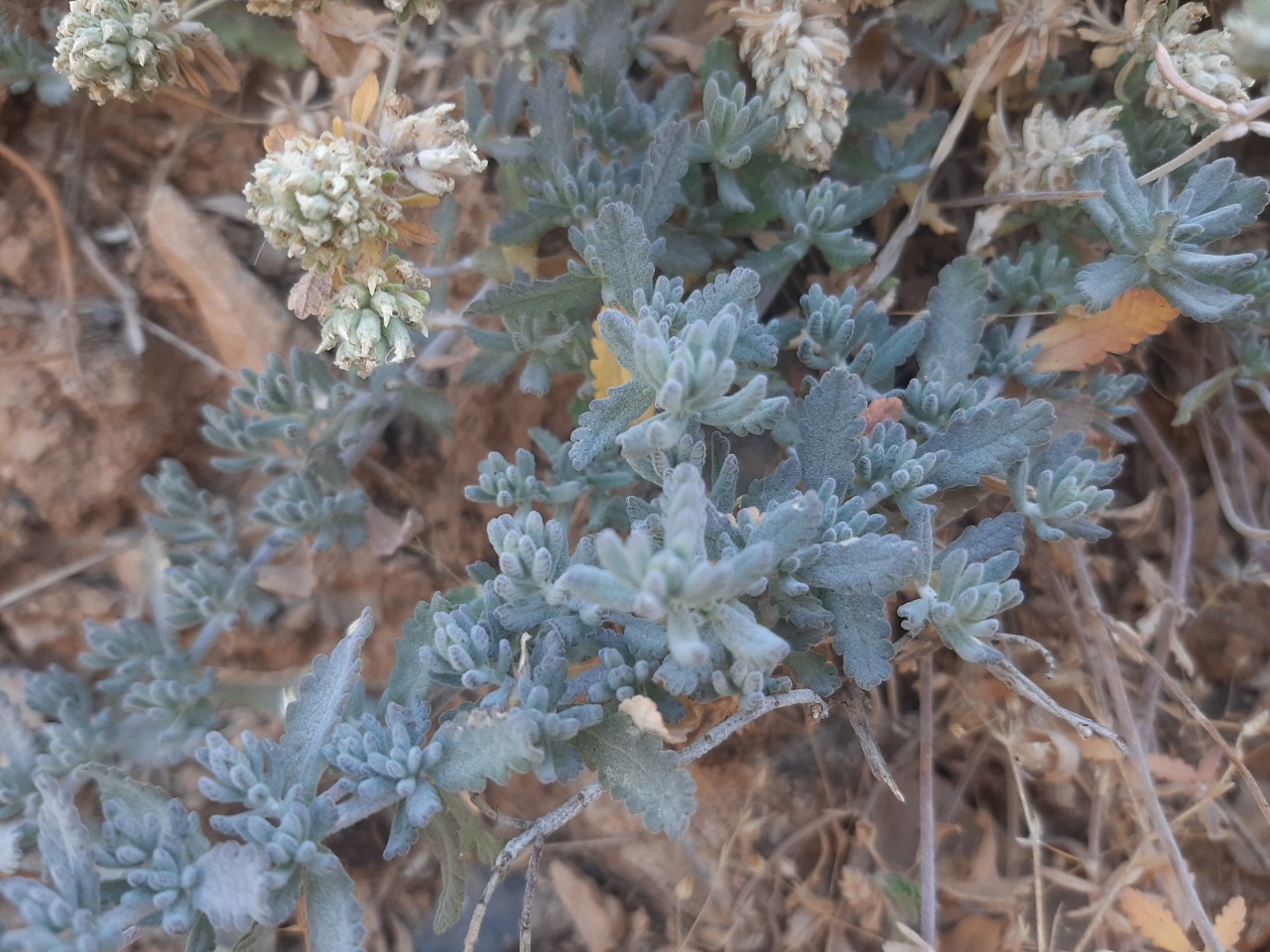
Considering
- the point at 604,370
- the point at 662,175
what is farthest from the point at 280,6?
the point at 604,370

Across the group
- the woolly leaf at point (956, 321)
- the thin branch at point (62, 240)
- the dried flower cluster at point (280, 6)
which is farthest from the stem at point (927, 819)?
the thin branch at point (62, 240)

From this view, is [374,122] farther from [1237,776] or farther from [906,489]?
[1237,776]

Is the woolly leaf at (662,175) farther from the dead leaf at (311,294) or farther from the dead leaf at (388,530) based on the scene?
the dead leaf at (388,530)

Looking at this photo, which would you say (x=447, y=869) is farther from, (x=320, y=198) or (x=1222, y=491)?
(x=1222, y=491)

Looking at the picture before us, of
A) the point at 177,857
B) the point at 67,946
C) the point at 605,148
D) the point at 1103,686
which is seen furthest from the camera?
the point at 1103,686

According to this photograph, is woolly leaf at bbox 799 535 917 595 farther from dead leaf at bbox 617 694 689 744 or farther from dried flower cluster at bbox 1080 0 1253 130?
dried flower cluster at bbox 1080 0 1253 130

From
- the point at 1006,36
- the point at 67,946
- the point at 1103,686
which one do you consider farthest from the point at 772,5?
the point at 67,946
